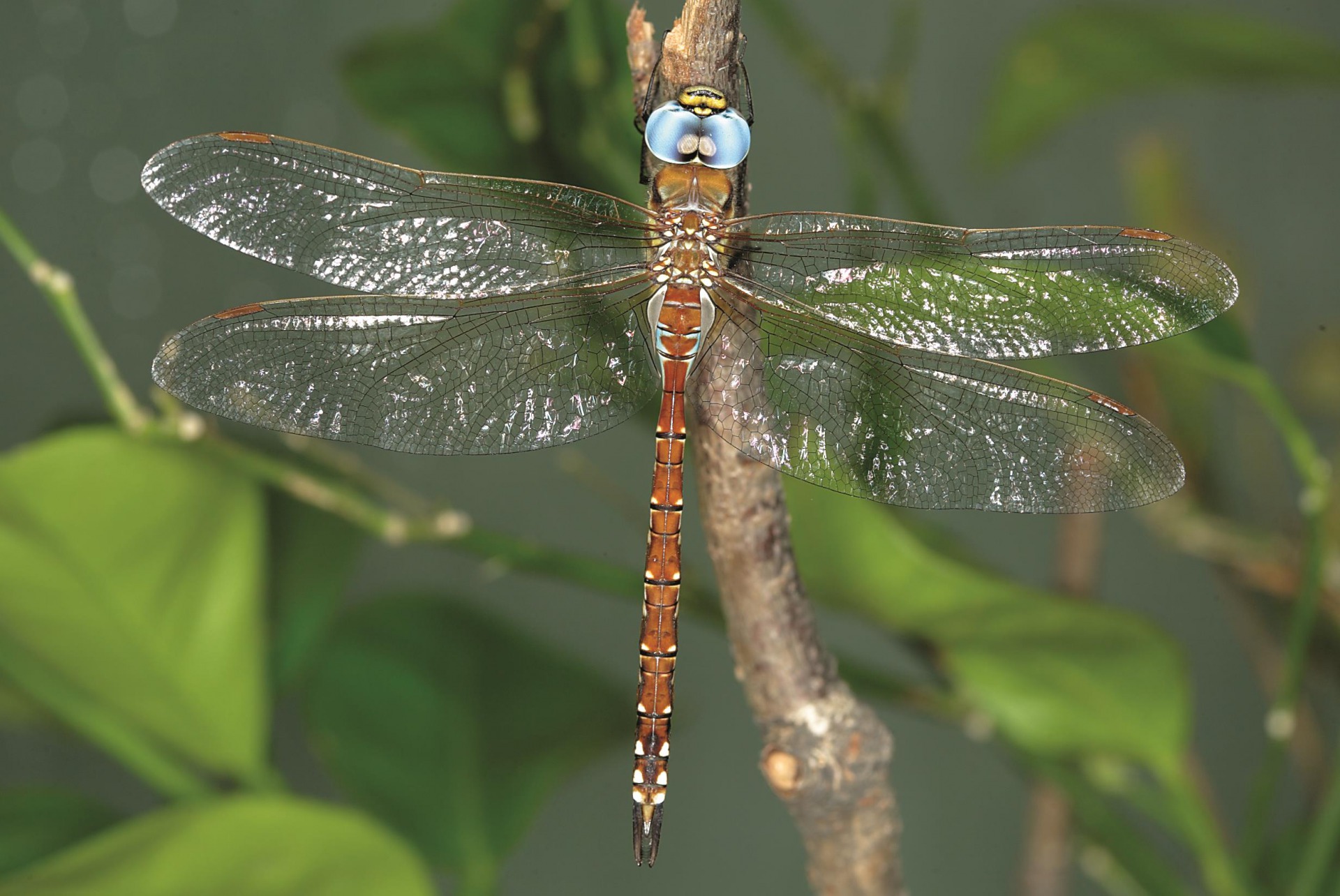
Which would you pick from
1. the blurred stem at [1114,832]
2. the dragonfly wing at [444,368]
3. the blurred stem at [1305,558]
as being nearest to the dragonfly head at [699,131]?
the dragonfly wing at [444,368]

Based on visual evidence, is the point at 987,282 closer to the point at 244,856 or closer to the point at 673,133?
the point at 673,133

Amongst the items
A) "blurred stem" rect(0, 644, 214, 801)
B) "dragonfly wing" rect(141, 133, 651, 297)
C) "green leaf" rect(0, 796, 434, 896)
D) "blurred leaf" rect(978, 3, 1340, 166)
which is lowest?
"green leaf" rect(0, 796, 434, 896)

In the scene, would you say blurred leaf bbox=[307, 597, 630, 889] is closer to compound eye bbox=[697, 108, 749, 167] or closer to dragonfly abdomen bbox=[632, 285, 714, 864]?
dragonfly abdomen bbox=[632, 285, 714, 864]

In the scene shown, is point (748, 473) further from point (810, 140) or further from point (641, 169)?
point (810, 140)

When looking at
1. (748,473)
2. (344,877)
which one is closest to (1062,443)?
(748,473)

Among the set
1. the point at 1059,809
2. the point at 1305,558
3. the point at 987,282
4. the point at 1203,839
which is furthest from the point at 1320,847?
the point at 987,282

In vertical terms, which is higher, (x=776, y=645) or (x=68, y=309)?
(x=68, y=309)

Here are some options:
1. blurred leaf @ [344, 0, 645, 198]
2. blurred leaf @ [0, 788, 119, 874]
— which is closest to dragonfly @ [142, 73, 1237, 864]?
blurred leaf @ [344, 0, 645, 198]
